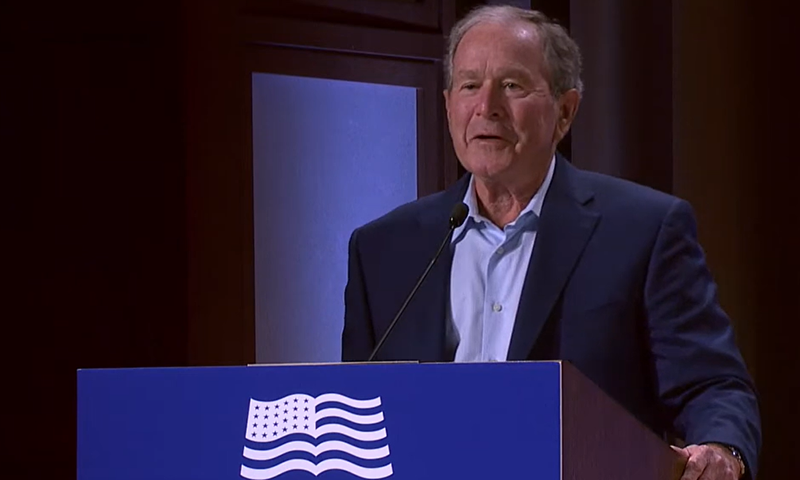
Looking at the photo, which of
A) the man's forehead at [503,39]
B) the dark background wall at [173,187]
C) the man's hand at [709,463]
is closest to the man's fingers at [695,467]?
the man's hand at [709,463]

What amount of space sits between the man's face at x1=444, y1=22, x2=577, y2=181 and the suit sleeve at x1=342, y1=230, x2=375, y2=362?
262mm

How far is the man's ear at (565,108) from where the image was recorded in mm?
2059

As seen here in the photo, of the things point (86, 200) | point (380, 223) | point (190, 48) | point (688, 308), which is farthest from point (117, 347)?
point (688, 308)

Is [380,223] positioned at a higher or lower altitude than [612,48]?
lower

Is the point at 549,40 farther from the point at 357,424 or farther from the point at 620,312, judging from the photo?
the point at 357,424

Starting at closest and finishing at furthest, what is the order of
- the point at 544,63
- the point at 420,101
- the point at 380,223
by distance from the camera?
1. the point at 544,63
2. the point at 380,223
3. the point at 420,101

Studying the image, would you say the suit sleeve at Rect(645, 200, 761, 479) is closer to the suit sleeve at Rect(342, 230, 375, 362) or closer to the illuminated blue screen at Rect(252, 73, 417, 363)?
the suit sleeve at Rect(342, 230, 375, 362)

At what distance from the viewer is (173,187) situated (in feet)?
10.8

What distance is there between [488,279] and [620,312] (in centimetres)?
21

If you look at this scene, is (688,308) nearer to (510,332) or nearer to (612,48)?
(510,332)

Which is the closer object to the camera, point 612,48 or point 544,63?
point 544,63

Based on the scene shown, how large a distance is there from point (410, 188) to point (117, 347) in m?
0.91

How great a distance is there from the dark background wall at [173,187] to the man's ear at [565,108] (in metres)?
1.31

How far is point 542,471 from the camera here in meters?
1.10
